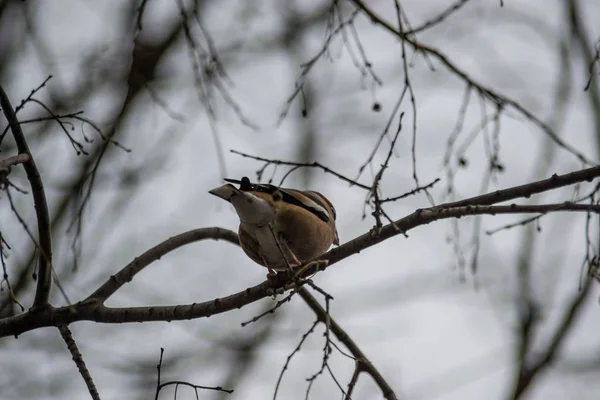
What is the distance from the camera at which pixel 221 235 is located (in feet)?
13.5

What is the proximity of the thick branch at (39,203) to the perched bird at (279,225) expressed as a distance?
0.91m

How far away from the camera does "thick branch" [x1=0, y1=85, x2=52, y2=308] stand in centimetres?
273

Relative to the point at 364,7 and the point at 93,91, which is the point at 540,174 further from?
the point at 93,91

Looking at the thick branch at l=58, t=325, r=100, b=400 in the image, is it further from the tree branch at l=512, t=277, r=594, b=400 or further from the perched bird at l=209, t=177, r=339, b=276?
the tree branch at l=512, t=277, r=594, b=400

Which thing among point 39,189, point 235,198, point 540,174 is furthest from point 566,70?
point 39,189

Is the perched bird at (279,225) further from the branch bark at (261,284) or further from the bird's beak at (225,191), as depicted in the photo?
the branch bark at (261,284)

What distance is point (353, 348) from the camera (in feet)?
12.7

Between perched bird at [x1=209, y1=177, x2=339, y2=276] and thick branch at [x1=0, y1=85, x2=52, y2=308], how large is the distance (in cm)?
91

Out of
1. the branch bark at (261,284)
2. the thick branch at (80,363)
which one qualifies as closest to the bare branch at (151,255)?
the branch bark at (261,284)

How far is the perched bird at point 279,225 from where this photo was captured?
11.5 ft

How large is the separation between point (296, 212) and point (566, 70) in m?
4.13

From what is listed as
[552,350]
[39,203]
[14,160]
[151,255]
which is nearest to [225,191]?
[151,255]

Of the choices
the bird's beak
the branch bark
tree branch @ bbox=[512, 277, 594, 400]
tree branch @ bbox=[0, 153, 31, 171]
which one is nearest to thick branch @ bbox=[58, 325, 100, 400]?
the branch bark

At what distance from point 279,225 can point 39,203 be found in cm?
126
